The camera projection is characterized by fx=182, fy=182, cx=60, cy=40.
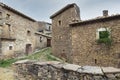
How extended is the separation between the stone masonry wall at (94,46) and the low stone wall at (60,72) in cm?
806

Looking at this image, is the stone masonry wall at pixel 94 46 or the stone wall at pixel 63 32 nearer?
the stone masonry wall at pixel 94 46

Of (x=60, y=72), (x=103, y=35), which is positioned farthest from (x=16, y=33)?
(x=60, y=72)

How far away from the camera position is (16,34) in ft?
67.5

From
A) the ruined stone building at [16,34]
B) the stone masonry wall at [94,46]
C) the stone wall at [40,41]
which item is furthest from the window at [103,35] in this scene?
the stone wall at [40,41]

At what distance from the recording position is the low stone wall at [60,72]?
350 centimetres

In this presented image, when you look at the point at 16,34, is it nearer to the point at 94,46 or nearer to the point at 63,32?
the point at 63,32

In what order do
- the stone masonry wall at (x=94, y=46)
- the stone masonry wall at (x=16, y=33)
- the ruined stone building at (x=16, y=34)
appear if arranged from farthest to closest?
the stone masonry wall at (x=16, y=33)
the ruined stone building at (x=16, y=34)
the stone masonry wall at (x=94, y=46)

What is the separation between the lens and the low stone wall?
350 cm

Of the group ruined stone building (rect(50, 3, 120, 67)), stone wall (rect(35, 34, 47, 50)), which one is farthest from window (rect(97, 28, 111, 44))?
stone wall (rect(35, 34, 47, 50))

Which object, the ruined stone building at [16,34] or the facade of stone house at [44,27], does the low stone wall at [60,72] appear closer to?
the ruined stone building at [16,34]

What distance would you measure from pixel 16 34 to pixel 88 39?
9.76m

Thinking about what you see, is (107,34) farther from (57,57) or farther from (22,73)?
(22,73)

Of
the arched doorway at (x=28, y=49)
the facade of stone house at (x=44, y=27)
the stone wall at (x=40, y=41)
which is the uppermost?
the facade of stone house at (x=44, y=27)

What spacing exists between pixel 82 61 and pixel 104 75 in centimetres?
1081
